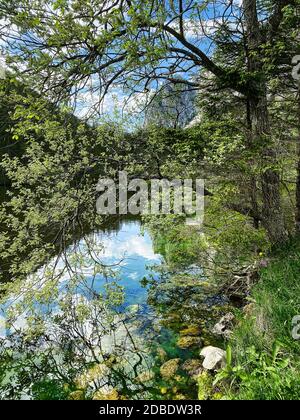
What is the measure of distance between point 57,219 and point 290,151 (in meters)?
3.89

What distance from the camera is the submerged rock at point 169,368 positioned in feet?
13.5

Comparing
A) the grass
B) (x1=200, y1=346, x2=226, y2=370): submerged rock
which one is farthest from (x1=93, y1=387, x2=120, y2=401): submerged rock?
the grass

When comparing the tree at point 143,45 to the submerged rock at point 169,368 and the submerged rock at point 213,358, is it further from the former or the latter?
the submerged rock at point 169,368

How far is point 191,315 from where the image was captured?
571cm

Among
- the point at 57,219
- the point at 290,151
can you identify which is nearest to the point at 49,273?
the point at 57,219

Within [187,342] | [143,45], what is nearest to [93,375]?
[187,342]

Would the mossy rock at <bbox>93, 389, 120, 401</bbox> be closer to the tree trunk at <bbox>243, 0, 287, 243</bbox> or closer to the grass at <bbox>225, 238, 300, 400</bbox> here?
the grass at <bbox>225, 238, 300, 400</bbox>

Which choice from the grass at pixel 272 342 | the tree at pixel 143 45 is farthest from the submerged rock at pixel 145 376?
the tree at pixel 143 45

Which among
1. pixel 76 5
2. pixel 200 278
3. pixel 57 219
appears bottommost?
pixel 200 278

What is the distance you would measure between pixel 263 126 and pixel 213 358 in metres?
3.99

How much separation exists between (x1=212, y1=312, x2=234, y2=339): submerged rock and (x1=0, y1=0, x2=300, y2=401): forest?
0.03 metres

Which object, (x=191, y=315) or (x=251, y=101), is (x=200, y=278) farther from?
(x=251, y=101)

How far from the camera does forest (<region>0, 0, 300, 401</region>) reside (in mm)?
2758

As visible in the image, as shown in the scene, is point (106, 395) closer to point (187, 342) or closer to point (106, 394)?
point (106, 394)
